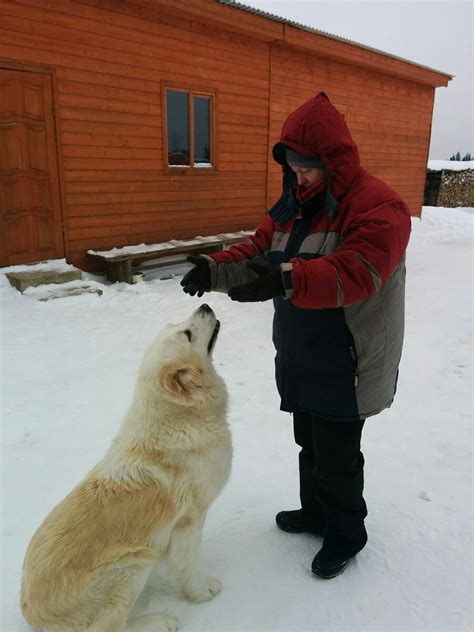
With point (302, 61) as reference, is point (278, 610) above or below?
below

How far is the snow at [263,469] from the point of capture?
1979mm

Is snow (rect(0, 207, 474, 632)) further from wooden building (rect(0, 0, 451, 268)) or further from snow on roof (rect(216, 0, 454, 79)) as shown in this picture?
snow on roof (rect(216, 0, 454, 79))

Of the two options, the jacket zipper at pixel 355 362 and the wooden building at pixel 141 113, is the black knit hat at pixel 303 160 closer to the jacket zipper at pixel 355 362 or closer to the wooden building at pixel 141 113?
the jacket zipper at pixel 355 362

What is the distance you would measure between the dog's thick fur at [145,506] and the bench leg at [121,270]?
Result: 17.3 ft

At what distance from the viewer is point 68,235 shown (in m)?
7.09

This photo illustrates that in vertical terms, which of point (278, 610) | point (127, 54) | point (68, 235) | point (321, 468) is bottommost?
point (278, 610)

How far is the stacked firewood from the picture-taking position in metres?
19.8

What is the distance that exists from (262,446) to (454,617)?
146cm

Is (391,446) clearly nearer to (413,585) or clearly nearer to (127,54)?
(413,585)

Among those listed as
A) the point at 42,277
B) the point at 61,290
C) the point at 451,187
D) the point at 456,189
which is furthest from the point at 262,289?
the point at 456,189

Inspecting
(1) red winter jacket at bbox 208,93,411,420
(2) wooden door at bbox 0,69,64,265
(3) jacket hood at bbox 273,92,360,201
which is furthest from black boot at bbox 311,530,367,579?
(2) wooden door at bbox 0,69,64,265

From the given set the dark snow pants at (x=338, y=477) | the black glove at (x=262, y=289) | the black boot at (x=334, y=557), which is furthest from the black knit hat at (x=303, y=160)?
the black boot at (x=334, y=557)

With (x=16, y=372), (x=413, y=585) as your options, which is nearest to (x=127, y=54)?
(x=16, y=372)

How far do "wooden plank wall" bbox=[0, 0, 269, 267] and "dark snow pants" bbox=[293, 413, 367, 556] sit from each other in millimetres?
6061
